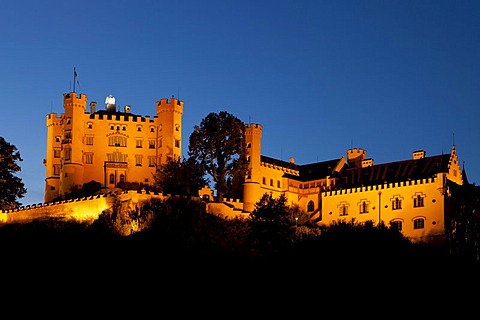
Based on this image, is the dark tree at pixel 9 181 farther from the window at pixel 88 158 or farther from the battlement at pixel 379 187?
Answer: the battlement at pixel 379 187

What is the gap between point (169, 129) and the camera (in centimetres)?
10719

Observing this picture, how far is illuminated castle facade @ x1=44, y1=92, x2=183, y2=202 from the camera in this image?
104 meters

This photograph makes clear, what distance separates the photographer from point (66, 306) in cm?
6719

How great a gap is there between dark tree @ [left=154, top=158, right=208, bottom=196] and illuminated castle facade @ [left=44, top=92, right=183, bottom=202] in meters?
5.32

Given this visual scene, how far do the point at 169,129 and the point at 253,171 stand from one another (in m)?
10.9

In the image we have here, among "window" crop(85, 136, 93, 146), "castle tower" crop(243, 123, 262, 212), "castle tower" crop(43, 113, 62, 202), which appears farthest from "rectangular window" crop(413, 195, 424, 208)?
"castle tower" crop(43, 113, 62, 202)

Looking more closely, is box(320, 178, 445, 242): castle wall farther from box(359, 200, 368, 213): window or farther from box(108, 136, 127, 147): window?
box(108, 136, 127, 147): window

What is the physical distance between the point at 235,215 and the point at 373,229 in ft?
51.2

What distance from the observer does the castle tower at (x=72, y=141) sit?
103312 millimetres

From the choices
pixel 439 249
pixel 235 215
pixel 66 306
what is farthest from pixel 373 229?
pixel 66 306

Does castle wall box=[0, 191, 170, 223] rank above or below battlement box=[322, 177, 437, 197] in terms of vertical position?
below

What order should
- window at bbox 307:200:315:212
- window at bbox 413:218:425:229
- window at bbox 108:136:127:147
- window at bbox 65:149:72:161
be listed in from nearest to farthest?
1. window at bbox 413:218:425:229
2. window at bbox 65:149:72:161
3. window at bbox 108:136:127:147
4. window at bbox 307:200:315:212

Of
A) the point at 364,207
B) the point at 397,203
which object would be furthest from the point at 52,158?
the point at 397,203

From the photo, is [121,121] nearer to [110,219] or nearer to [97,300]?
[110,219]
